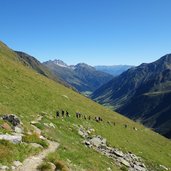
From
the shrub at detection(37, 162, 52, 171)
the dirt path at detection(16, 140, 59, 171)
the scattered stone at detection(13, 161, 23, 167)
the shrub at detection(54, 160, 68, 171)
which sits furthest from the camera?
the shrub at detection(54, 160, 68, 171)

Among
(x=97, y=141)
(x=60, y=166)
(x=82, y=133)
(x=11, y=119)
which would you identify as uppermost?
(x=11, y=119)

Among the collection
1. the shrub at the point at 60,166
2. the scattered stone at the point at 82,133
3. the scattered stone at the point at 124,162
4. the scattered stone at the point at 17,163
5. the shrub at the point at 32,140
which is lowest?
the scattered stone at the point at 124,162

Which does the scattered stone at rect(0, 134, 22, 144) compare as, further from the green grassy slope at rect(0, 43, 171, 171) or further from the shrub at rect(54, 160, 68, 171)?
the shrub at rect(54, 160, 68, 171)

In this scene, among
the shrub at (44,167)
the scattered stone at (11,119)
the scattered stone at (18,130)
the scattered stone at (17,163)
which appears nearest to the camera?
the scattered stone at (17,163)

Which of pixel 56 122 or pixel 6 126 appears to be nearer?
pixel 6 126

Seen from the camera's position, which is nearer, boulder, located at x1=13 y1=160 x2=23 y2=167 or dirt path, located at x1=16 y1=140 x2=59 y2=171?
boulder, located at x1=13 y1=160 x2=23 y2=167

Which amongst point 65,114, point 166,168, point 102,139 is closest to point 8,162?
point 102,139

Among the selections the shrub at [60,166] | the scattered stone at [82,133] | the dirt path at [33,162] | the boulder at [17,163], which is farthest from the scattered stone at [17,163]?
the scattered stone at [82,133]

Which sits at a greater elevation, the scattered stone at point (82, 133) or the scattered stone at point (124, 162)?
the scattered stone at point (82, 133)

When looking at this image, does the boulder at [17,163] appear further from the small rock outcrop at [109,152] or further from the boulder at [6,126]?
the small rock outcrop at [109,152]

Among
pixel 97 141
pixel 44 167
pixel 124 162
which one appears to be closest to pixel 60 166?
pixel 44 167

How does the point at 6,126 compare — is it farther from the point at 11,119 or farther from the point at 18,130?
the point at 11,119

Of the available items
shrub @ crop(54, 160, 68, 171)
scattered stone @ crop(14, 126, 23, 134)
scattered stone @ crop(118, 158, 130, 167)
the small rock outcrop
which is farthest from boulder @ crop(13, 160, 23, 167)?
scattered stone @ crop(118, 158, 130, 167)

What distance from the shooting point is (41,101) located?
51969 mm
